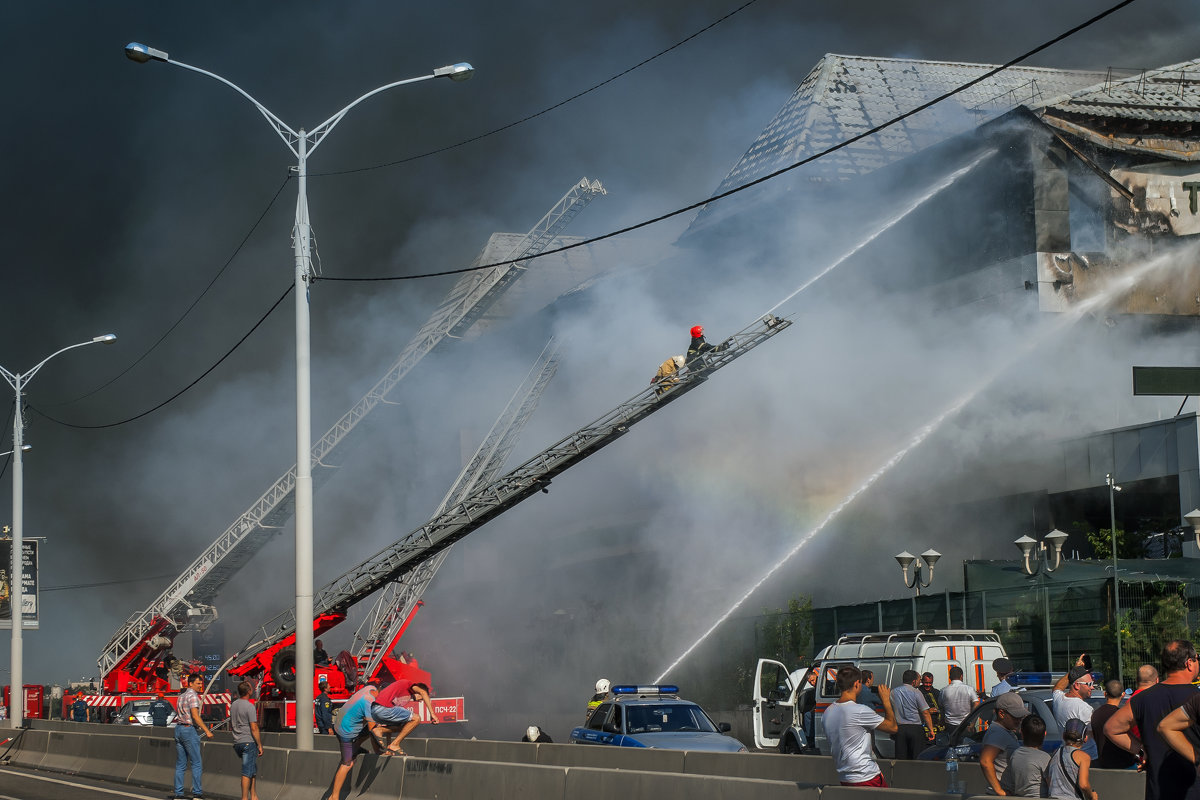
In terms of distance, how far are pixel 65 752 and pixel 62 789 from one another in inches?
193

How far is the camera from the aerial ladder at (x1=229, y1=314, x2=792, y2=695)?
21.6 m

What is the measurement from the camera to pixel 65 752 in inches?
902

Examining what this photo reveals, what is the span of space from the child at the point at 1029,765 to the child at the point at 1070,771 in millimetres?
71

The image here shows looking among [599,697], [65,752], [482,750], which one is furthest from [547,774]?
[65,752]

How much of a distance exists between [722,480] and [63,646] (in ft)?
121

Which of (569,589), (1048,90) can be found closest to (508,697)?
(569,589)

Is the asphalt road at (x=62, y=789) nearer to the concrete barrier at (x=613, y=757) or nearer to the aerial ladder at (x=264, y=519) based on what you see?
the concrete barrier at (x=613, y=757)

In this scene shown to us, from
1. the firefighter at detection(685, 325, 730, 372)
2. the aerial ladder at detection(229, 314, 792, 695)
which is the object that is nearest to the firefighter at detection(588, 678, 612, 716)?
the aerial ladder at detection(229, 314, 792, 695)

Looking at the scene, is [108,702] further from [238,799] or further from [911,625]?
[911,625]

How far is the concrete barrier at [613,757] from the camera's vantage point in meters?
14.7

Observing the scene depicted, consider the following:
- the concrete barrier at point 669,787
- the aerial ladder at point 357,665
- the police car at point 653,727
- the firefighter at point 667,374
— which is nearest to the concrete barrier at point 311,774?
the concrete barrier at point 669,787

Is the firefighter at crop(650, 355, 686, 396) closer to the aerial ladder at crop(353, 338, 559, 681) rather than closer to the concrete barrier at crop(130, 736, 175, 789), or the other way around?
the aerial ladder at crop(353, 338, 559, 681)

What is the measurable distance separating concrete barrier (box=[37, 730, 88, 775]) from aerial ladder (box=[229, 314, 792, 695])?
13.6 feet

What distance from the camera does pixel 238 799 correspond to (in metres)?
16.9
